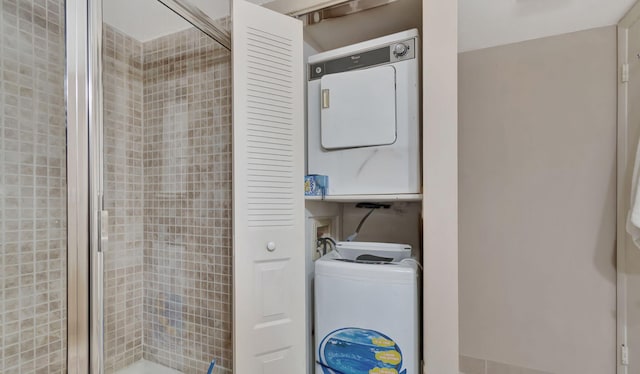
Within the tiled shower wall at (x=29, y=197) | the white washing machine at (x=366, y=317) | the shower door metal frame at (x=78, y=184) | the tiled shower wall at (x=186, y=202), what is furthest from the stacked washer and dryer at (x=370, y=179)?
the tiled shower wall at (x=29, y=197)

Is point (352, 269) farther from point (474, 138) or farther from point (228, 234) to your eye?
point (474, 138)

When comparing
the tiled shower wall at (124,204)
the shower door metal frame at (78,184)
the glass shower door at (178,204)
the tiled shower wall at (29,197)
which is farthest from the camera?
the glass shower door at (178,204)

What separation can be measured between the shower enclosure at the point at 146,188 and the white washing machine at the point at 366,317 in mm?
120

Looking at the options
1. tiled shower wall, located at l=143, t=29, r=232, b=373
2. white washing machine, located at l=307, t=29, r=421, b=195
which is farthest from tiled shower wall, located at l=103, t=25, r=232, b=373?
white washing machine, located at l=307, t=29, r=421, b=195

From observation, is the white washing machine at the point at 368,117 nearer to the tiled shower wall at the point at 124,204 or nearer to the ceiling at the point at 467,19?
the ceiling at the point at 467,19

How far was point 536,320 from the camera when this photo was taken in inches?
59.4

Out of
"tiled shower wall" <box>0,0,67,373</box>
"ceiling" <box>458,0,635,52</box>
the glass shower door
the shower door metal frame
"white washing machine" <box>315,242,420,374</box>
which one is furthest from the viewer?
the glass shower door

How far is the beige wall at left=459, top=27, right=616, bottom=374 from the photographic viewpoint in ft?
4.61

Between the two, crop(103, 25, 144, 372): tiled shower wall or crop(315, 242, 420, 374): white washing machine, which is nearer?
crop(315, 242, 420, 374): white washing machine

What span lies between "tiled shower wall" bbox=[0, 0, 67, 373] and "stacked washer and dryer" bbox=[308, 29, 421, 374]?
0.99 metres

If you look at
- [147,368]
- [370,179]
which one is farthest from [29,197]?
[370,179]

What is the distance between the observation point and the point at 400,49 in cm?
118

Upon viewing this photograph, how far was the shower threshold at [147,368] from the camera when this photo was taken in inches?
55.9

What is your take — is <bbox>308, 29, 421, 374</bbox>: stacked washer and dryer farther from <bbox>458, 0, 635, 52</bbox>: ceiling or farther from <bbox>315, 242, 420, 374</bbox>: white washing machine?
<bbox>458, 0, 635, 52</bbox>: ceiling
